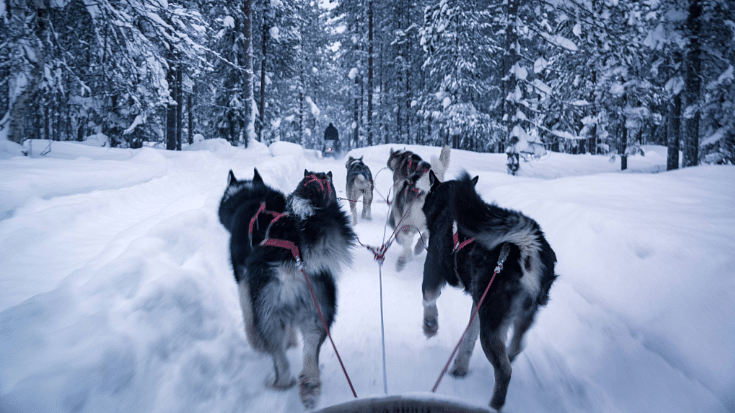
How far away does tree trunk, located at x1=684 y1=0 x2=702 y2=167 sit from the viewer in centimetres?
930

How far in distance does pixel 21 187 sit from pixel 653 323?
687 centimetres

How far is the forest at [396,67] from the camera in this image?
594cm

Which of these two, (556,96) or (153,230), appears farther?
(556,96)

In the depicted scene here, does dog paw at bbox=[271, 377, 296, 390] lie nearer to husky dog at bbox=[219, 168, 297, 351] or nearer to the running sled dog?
the running sled dog

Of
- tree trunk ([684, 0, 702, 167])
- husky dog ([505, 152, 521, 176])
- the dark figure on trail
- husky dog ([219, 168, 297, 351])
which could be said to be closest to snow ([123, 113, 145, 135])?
husky dog ([219, 168, 297, 351])

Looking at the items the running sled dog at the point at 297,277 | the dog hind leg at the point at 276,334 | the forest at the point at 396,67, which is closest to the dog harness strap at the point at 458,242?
the running sled dog at the point at 297,277

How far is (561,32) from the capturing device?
39.9ft

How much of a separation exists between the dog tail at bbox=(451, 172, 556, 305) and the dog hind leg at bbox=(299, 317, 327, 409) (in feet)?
4.03

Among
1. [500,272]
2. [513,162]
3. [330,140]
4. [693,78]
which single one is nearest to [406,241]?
[500,272]

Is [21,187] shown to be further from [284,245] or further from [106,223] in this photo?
[284,245]

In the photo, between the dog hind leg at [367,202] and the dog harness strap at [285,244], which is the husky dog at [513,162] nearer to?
the dog hind leg at [367,202]

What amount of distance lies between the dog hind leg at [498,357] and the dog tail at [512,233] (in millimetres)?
370

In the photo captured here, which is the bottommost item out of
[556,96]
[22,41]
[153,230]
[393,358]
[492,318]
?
[393,358]

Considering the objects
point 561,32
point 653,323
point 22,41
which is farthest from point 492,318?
point 561,32
